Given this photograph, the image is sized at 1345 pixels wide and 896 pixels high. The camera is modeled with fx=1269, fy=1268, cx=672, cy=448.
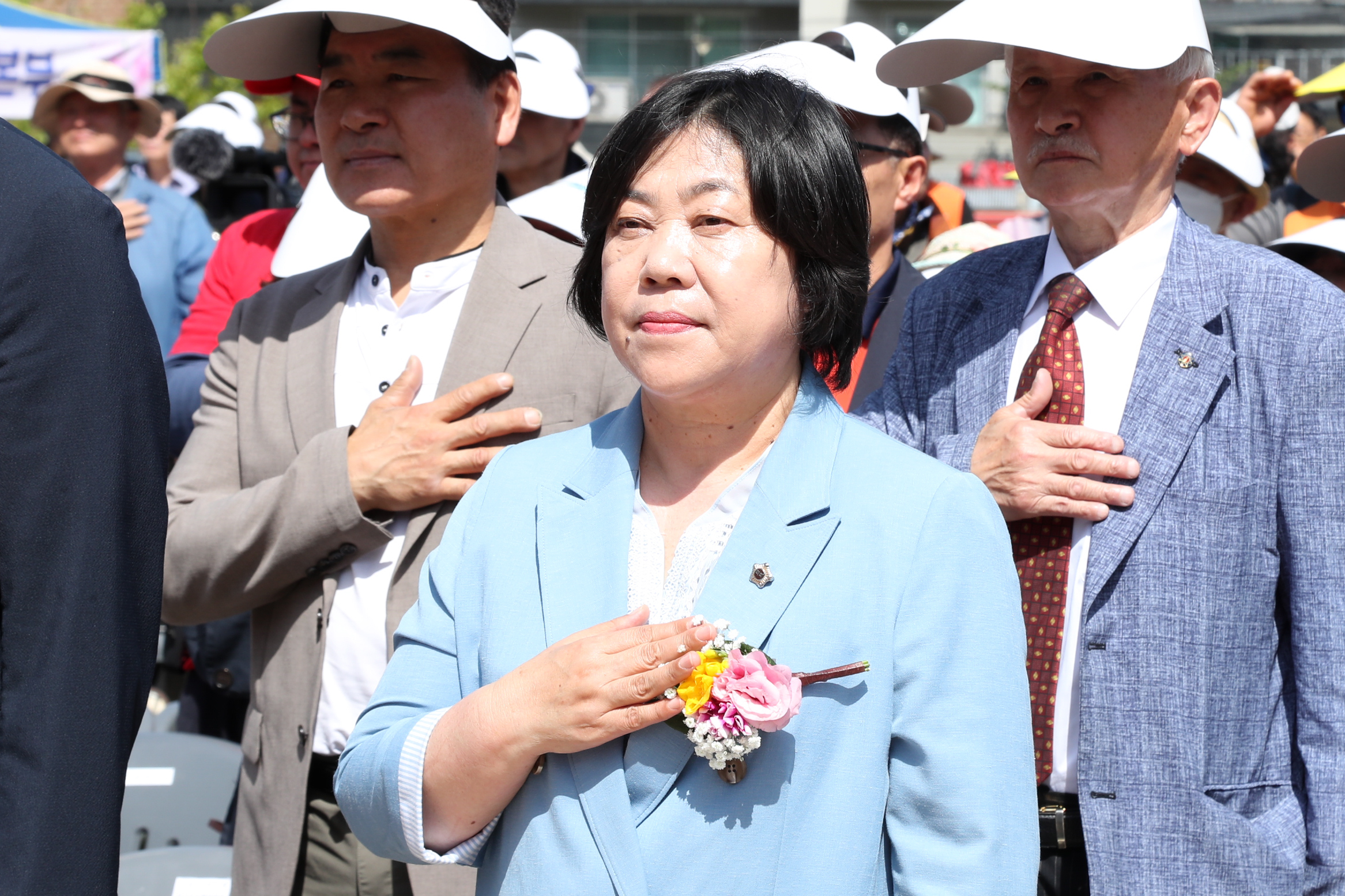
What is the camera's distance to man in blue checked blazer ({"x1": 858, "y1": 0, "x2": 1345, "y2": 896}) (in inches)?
77.5

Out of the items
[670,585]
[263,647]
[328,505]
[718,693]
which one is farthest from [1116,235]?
[263,647]

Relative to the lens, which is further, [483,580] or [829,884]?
[483,580]

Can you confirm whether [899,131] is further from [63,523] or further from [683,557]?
[63,523]

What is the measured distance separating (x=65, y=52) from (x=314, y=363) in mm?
10273

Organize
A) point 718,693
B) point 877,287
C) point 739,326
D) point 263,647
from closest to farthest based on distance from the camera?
point 718,693
point 739,326
point 263,647
point 877,287

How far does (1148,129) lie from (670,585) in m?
1.17

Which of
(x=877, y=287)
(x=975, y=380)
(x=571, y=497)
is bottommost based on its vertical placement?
(x=571, y=497)

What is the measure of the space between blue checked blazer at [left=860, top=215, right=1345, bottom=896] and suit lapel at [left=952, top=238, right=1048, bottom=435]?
270mm

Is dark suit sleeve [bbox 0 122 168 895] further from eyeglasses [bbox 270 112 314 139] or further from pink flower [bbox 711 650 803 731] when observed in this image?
eyeglasses [bbox 270 112 314 139]

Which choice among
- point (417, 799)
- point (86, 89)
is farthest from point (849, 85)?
point (86, 89)

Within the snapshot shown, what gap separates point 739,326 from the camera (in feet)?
5.65

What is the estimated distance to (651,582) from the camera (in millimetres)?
1737

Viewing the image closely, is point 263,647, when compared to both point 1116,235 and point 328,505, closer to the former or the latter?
point 328,505

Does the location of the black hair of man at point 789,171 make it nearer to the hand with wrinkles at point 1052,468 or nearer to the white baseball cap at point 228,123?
the hand with wrinkles at point 1052,468
